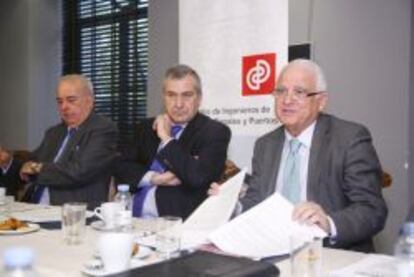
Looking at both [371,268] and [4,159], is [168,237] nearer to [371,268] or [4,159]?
[371,268]

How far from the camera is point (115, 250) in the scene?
130 cm

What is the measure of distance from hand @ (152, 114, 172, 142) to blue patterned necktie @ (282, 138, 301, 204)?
66cm

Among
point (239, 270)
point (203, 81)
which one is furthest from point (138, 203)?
→ point (239, 270)

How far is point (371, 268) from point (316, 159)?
67cm

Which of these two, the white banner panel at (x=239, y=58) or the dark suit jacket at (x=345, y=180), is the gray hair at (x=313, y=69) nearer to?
the dark suit jacket at (x=345, y=180)

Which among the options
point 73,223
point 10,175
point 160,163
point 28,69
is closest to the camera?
point 73,223

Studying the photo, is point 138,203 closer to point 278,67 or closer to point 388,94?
point 278,67

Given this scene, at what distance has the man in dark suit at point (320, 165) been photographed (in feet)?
6.23

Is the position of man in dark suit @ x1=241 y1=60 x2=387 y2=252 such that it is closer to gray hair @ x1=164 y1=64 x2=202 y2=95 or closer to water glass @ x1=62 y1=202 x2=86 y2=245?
gray hair @ x1=164 y1=64 x2=202 y2=95

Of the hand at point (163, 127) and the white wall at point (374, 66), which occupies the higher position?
the white wall at point (374, 66)

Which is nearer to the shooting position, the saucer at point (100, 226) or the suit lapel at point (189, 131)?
the saucer at point (100, 226)

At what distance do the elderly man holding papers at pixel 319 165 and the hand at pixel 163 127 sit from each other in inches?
19.8

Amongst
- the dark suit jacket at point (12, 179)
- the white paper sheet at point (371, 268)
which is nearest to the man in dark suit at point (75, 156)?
the dark suit jacket at point (12, 179)

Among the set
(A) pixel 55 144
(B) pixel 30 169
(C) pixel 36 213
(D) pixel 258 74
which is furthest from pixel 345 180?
(A) pixel 55 144
